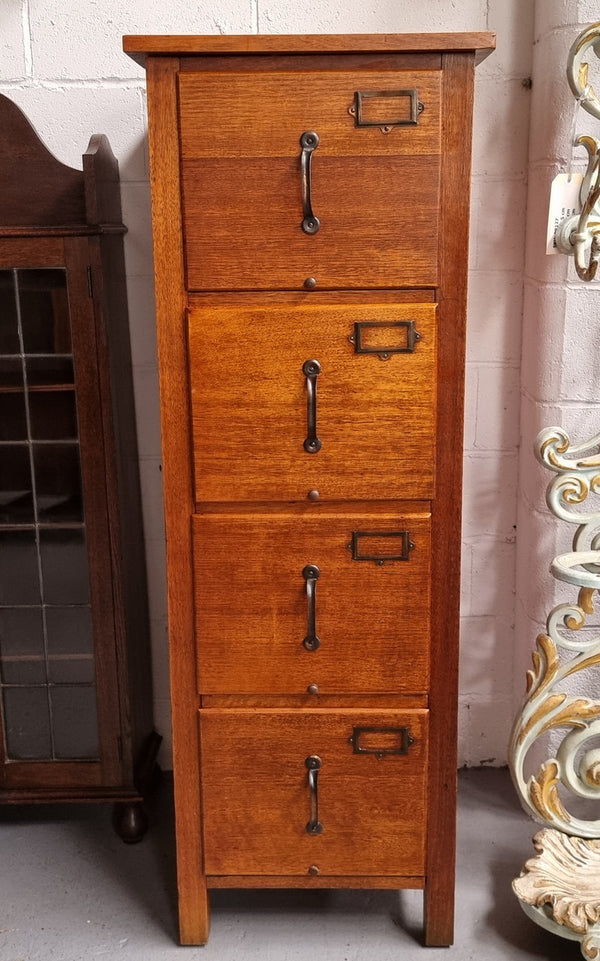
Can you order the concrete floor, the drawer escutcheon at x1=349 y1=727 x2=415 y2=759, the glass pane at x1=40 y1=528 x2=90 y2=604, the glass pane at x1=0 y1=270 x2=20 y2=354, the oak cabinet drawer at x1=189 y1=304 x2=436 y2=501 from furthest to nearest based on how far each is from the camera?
1. the glass pane at x1=40 y1=528 x2=90 y2=604
2. the glass pane at x1=0 y1=270 x2=20 y2=354
3. the concrete floor
4. the drawer escutcheon at x1=349 y1=727 x2=415 y2=759
5. the oak cabinet drawer at x1=189 y1=304 x2=436 y2=501

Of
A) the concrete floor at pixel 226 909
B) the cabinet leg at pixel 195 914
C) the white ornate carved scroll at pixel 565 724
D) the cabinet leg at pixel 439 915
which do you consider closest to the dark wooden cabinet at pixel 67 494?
the concrete floor at pixel 226 909

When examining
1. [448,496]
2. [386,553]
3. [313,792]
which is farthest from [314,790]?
[448,496]

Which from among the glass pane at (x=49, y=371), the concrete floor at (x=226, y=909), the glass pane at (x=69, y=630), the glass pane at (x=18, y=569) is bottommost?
the concrete floor at (x=226, y=909)

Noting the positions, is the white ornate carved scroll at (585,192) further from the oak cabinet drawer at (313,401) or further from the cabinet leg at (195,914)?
the cabinet leg at (195,914)

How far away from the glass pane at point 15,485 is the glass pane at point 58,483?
0.07ft

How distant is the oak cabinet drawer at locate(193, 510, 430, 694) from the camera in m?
1.60

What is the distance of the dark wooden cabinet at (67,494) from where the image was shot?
184 centimetres

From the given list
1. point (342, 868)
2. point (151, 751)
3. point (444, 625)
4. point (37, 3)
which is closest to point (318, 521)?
point (444, 625)

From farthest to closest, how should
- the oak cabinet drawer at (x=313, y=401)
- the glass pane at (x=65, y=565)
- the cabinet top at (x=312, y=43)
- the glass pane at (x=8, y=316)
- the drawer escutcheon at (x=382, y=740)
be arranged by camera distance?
the glass pane at (x=65, y=565) → the glass pane at (x=8, y=316) → the drawer escutcheon at (x=382, y=740) → the oak cabinet drawer at (x=313, y=401) → the cabinet top at (x=312, y=43)

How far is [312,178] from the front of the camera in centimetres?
147

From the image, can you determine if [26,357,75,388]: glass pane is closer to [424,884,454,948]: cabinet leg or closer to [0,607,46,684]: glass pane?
[0,607,46,684]: glass pane

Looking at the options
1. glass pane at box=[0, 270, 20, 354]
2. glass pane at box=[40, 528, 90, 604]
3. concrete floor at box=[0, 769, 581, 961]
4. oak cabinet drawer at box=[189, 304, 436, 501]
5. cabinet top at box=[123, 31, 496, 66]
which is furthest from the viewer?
glass pane at box=[40, 528, 90, 604]

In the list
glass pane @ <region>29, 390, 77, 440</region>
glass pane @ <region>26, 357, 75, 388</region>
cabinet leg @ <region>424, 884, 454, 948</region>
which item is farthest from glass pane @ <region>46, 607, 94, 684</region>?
cabinet leg @ <region>424, 884, 454, 948</region>

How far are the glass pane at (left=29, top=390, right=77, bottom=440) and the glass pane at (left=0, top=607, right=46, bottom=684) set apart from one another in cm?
38
